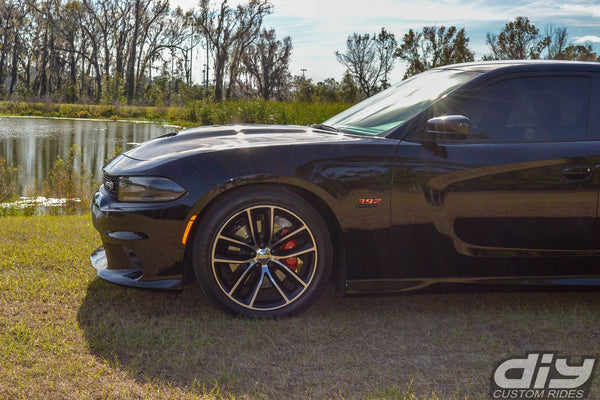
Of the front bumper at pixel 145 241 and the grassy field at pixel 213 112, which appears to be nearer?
the front bumper at pixel 145 241

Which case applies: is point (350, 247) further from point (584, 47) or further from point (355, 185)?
point (584, 47)

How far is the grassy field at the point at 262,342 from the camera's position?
265 cm

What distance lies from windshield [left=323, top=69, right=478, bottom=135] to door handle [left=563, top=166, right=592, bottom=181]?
2.63ft

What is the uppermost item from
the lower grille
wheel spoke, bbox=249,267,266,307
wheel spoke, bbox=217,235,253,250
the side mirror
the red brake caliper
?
the side mirror

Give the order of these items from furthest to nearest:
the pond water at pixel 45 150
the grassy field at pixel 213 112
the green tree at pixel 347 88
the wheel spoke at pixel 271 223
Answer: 1. the green tree at pixel 347 88
2. the grassy field at pixel 213 112
3. the pond water at pixel 45 150
4. the wheel spoke at pixel 271 223

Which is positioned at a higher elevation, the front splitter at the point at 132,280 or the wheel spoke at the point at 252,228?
the wheel spoke at the point at 252,228

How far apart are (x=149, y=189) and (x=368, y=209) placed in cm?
124

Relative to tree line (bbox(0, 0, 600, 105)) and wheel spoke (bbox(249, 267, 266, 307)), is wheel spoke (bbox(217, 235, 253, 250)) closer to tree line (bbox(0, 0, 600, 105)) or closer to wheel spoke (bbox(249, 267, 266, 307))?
wheel spoke (bbox(249, 267, 266, 307))

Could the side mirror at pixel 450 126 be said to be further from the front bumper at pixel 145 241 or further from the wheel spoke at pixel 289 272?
the front bumper at pixel 145 241

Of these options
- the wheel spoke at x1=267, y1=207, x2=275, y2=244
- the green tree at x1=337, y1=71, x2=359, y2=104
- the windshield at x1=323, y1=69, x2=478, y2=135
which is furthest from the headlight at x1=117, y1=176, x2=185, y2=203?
the green tree at x1=337, y1=71, x2=359, y2=104

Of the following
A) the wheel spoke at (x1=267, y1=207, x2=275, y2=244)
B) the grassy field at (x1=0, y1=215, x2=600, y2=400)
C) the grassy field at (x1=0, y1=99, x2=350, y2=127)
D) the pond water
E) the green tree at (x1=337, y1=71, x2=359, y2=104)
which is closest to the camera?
the grassy field at (x1=0, y1=215, x2=600, y2=400)

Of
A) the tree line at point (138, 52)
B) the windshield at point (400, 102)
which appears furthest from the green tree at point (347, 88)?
the windshield at point (400, 102)

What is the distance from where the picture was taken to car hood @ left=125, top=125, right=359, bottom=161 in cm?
337

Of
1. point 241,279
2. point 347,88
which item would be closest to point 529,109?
point 241,279
